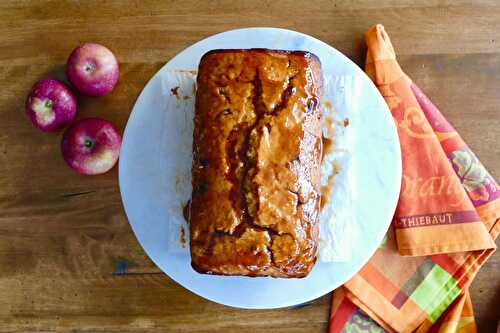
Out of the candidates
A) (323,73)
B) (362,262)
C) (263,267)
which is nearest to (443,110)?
(323,73)

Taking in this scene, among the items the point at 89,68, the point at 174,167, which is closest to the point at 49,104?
the point at 89,68

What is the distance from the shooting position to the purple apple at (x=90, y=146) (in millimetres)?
1587

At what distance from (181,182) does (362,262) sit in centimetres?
60

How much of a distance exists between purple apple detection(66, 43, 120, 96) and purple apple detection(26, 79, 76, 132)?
0.06 metres

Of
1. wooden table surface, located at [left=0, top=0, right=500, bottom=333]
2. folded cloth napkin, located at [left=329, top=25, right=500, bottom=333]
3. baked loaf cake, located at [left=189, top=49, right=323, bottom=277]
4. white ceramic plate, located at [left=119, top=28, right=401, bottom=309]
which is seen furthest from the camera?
wooden table surface, located at [left=0, top=0, right=500, bottom=333]

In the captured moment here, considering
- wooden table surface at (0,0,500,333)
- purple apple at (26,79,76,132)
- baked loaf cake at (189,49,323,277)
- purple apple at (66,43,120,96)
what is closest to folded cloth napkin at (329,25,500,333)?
wooden table surface at (0,0,500,333)

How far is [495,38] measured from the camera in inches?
66.0

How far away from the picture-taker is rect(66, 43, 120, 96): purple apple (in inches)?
63.4

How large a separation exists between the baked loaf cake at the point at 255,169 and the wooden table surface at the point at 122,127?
0.48 meters

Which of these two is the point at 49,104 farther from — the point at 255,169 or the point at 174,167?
the point at 255,169

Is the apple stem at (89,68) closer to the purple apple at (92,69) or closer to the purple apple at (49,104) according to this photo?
the purple apple at (92,69)

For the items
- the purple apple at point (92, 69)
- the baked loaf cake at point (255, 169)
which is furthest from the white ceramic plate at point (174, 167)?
the purple apple at point (92, 69)

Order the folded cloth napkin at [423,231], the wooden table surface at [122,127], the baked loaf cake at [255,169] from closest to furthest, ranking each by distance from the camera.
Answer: the baked loaf cake at [255,169] < the folded cloth napkin at [423,231] < the wooden table surface at [122,127]

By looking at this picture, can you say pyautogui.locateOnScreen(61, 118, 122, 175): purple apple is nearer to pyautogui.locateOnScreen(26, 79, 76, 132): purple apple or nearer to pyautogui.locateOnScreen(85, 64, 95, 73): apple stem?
pyautogui.locateOnScreen(26, 79, 76, 132): purple apple
